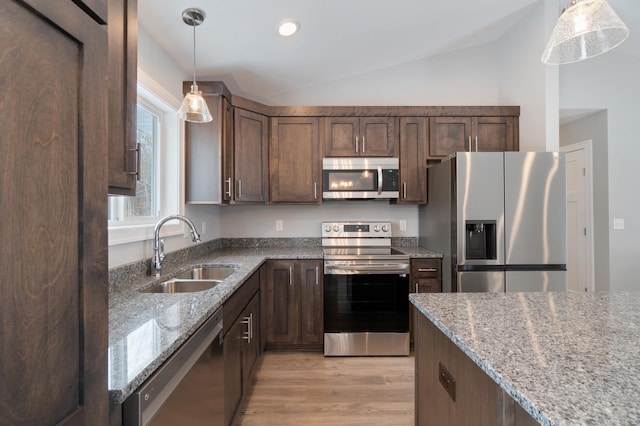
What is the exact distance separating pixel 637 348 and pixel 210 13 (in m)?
2.41

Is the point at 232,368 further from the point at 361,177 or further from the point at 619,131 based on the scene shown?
the point at 619,131

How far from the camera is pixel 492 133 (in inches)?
118

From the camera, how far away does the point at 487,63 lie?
133 inches

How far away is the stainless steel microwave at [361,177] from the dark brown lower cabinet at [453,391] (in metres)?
1.76

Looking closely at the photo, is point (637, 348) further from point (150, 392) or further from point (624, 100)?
point (624, 100)

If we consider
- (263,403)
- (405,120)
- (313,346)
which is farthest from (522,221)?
(263,403)

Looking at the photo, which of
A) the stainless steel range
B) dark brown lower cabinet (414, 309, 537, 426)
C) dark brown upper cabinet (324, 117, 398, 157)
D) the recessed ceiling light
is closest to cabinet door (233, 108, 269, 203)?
dark brown upper cabinet (324, 117, 398, 157)

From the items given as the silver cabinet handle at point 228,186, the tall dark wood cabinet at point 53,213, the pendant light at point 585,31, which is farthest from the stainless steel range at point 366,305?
the tall dark wood cabinet at point 53,213

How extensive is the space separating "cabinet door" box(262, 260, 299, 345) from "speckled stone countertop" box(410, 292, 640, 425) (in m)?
1.57

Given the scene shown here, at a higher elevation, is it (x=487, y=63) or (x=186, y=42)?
(x=487, y=63)

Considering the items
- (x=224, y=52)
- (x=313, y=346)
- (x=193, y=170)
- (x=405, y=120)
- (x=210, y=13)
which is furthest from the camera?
(x=405, y=120)

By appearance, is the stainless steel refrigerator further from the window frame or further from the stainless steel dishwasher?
the window frame

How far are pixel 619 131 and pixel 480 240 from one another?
2505 mm

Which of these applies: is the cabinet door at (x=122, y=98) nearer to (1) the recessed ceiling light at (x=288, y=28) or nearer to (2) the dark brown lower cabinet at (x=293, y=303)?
(1) the recessed ceiling light at (x=288, y=28)
